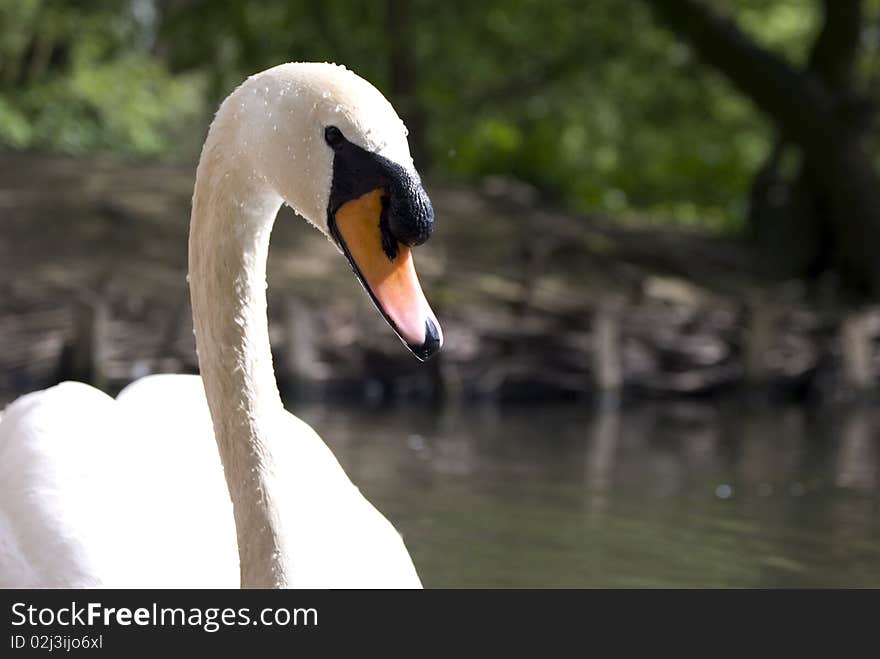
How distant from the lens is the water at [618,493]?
7.36 meters

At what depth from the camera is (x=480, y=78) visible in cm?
2405

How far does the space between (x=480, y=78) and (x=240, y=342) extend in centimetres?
2065

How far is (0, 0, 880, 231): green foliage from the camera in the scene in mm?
21214

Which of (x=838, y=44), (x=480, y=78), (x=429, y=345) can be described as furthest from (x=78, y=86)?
(x=429, y=345)

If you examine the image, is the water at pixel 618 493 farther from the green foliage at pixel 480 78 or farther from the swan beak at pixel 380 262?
the green foliage at pixel 480 78

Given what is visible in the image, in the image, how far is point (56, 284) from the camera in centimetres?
1510

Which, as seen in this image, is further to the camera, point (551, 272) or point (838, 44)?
point (838, 44)

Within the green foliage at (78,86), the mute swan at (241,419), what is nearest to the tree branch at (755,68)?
the green foliage at (78,86)

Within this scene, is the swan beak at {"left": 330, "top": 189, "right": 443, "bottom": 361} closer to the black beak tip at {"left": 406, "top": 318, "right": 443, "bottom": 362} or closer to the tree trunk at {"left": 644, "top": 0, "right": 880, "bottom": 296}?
the black beak tip at {"left": 406, "top": 318, "right": 443, "bottom": 362}

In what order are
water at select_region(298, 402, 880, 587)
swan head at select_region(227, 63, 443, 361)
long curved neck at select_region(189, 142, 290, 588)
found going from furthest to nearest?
water at select_region(298, 402, 880, 587) < long curved neck at select_region(189, 142, 290, 588) < swan head at select_region(227, 63, 443, 361)

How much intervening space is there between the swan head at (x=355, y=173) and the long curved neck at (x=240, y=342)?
17 cm

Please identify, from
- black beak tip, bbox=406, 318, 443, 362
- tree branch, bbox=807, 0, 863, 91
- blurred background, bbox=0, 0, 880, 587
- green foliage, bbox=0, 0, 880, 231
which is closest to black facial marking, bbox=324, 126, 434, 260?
black beak tip, bbox=406, 318, 443, 362

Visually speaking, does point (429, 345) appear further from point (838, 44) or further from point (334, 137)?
point (838, 44)
